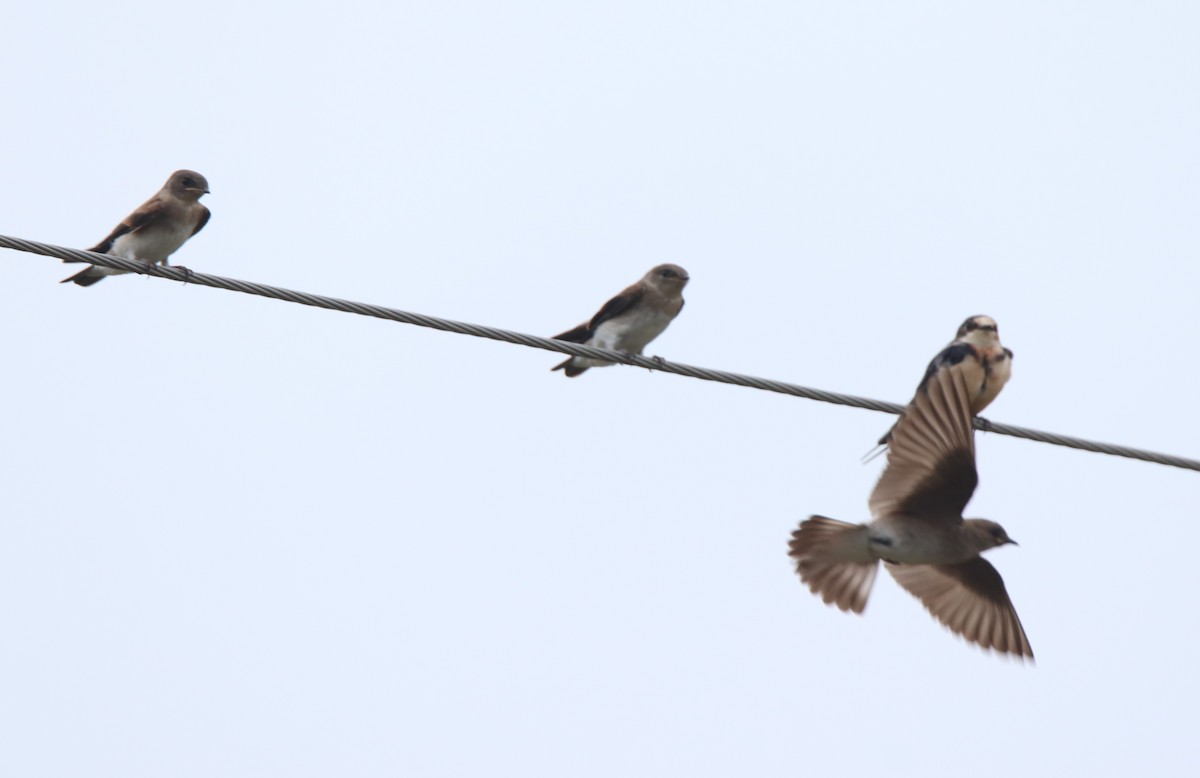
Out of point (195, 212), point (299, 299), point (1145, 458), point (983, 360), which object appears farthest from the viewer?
point (195, 212)

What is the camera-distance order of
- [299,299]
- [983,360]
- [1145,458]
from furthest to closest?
[983,360] → [1145,458] → [299,299]

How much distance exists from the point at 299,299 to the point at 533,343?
79cm

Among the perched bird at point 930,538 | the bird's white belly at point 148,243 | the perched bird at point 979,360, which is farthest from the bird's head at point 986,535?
the bird's white belly at point 148,243

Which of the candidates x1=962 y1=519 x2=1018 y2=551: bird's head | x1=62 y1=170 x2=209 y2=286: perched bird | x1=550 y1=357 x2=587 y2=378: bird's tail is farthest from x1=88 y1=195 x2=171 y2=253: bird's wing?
x1=962 y1=519 x2=1018 y2=551: bird's head

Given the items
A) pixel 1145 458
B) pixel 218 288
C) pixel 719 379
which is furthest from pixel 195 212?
pixel 1145 458

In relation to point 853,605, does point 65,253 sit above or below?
below

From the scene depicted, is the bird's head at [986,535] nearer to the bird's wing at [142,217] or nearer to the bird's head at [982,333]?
the bird's head at [982,333]

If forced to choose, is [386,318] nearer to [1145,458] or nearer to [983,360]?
[1145,458]

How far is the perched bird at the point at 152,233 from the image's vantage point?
359 inches

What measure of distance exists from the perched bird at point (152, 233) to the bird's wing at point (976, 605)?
4242 mm

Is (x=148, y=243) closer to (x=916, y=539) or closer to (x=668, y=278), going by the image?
(x=668, y=278)

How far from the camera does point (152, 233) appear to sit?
30.0 ft

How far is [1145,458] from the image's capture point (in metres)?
6.21

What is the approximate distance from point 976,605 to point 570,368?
3174mm
